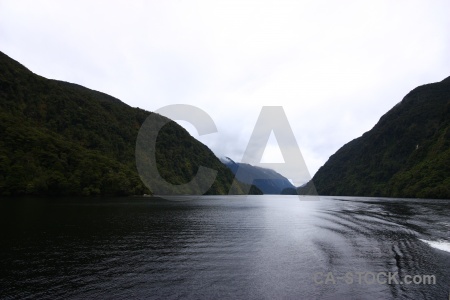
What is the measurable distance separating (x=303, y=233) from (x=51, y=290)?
41409 mm

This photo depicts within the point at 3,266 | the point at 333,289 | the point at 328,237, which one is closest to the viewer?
the point at 333,289

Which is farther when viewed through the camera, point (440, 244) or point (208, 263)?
point (440, 244)

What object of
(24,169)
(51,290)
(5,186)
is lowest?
(51,290)

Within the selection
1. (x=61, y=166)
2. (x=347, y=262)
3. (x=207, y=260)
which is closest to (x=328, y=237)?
(x=347, y=262)

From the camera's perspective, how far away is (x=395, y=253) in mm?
35594

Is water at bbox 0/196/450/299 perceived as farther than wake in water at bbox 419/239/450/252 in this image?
No

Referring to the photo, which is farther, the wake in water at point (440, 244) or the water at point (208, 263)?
the wake in water at point (440, 244)

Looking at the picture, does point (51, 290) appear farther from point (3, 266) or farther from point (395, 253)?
point (395, 253)

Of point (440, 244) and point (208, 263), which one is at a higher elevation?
point (440, 244)

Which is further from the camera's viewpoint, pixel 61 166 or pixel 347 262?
pixel 61 166

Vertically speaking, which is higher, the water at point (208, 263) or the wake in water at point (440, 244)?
the wake in water at point (440, 244)

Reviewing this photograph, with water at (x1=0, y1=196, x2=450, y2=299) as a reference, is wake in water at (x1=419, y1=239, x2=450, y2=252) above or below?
above

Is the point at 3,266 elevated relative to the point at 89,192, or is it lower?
Answer: lower

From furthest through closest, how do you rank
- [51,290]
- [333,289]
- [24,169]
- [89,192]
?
[89,192]
[24,169]
[333,289]
[51,290]
